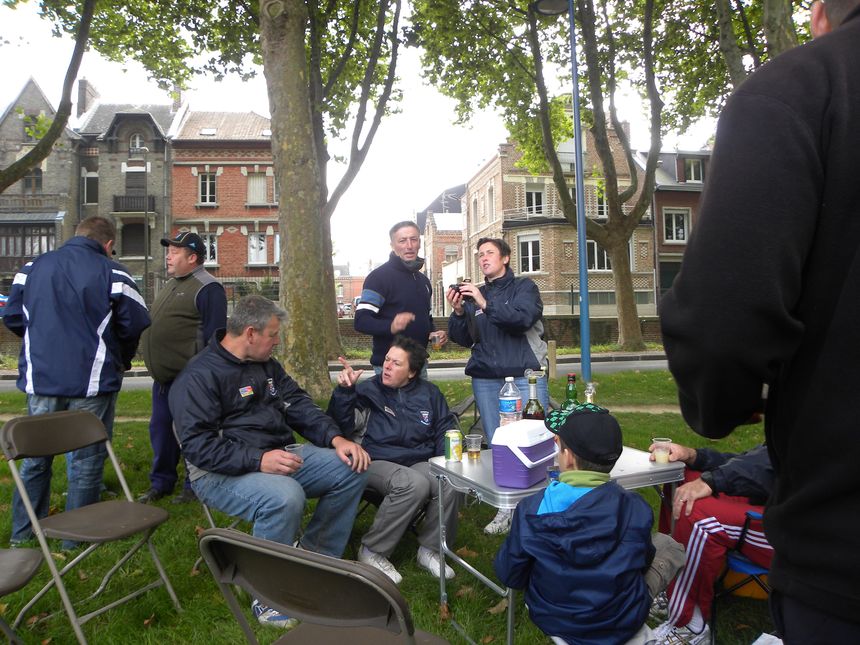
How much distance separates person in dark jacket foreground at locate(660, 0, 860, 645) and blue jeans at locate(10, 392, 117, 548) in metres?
4.14

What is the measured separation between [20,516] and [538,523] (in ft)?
11.6

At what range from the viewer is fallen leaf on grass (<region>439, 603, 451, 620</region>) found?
3.33 meters

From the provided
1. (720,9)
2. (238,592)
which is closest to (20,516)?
(238,592)

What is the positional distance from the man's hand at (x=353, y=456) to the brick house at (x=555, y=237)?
29.7 m

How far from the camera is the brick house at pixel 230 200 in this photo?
107 ft

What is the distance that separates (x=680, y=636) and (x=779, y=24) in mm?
7864

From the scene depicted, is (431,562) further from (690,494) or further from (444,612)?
(690,494)

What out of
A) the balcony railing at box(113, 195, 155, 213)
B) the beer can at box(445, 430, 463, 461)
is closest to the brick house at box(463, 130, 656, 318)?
the balcony railing at box(113, 195, 155, 213)

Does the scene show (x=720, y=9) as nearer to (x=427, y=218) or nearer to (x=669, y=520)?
(x=669, y=520)

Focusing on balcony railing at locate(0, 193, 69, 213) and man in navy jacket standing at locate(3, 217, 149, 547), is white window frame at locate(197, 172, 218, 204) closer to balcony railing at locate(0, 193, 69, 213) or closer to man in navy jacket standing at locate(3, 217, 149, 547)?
balcony railing at locate(0, 193, 69, 213)

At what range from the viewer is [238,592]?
360cm

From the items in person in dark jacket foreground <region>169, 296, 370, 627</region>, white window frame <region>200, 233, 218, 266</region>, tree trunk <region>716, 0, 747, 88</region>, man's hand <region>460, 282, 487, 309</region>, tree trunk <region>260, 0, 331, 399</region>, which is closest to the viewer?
person in dark jacket foreground <region>169, 296, 370, 627</region>

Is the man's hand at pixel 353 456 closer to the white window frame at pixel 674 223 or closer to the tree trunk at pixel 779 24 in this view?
the tree trunk at pixel 779 24

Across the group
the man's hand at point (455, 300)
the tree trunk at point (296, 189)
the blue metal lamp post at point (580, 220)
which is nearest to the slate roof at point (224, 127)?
the blue metal lamp post at point (580, 220)
